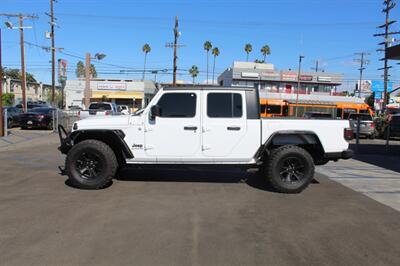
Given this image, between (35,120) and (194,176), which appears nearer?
(194,176)

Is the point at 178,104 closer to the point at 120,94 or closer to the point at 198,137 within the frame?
the point at 198,137

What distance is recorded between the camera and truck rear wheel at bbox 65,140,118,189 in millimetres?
7820

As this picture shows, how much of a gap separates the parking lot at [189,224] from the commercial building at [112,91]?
60.8 m

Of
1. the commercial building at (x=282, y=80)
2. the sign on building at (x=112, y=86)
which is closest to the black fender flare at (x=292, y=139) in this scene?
the sign on building at (x=112, y=86)

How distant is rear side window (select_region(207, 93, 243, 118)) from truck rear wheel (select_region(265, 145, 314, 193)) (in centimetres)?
110

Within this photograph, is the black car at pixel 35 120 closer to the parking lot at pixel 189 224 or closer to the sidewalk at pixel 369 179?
the parking lot at pixel 189 224

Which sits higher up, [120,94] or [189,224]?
[120,94]

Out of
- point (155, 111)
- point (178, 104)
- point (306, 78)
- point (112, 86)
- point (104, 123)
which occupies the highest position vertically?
point (306, 78)

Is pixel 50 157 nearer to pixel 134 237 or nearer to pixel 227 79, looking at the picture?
pixel 134 237

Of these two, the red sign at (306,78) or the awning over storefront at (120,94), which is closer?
the awning over storefront at (120,94)

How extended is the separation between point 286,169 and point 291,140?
23.2 inches

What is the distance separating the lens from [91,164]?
26.2 ft

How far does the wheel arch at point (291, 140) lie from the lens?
7.97m

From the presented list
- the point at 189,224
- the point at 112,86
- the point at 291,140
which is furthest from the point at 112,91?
the point at 189,224
